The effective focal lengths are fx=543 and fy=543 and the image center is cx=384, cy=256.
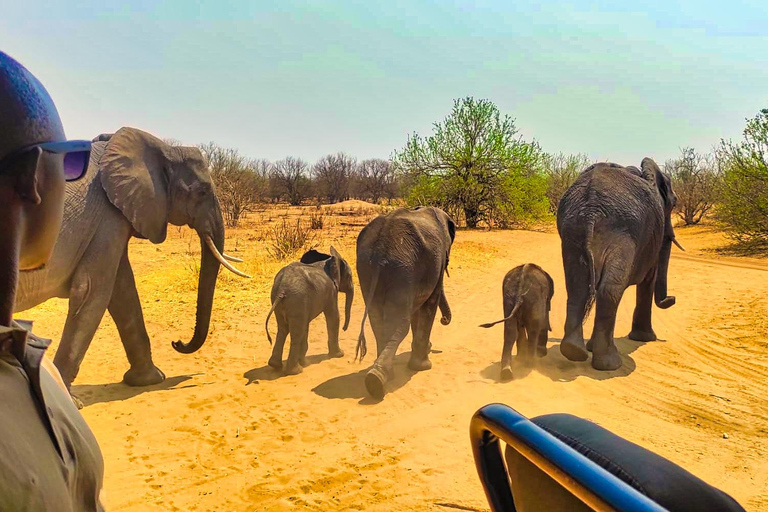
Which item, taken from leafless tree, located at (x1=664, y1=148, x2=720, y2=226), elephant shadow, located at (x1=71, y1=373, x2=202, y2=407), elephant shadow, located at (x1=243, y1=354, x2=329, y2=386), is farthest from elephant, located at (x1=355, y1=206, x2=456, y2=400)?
leafless tree, located at (x1=664, y1=148, x2=720, y2=226)

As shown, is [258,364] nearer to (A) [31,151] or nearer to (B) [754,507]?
(B) [754,507]

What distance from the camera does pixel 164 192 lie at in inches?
226

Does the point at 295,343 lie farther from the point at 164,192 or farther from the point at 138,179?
the point at 138,179

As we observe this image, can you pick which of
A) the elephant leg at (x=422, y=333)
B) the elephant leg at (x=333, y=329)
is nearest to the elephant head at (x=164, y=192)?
the elephant leg at (x=333, y=329)

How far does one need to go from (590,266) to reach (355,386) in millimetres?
3002

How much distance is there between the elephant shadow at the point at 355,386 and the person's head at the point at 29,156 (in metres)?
4.51

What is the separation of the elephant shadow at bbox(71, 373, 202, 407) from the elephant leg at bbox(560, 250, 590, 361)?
4134 millimetres

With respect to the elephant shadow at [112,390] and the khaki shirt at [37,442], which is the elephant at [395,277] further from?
the khaki shirt at [37,442]

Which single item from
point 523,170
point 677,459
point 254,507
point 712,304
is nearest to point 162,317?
point 254,507

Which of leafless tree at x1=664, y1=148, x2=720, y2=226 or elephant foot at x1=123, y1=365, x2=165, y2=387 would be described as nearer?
elephant foot at x1=123, y1=365, x2=165, y2=387

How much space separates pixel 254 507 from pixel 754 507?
10.8 feet

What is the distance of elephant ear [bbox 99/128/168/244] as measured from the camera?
5.29 metres

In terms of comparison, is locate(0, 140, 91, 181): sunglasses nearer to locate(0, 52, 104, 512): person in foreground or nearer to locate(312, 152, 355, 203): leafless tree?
locate(0, 52, 104, 512): person in foreground

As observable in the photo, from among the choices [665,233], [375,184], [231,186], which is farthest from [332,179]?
[665,233]
